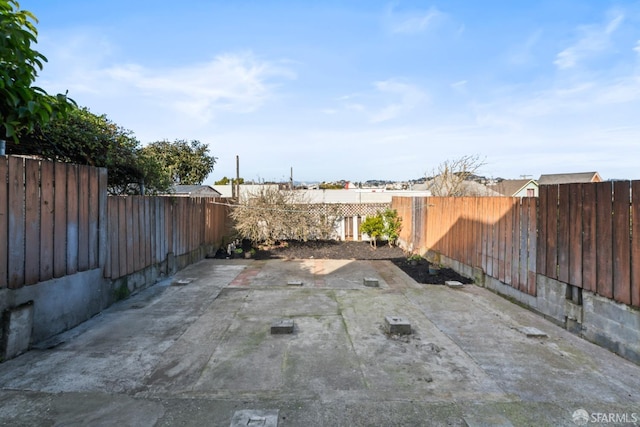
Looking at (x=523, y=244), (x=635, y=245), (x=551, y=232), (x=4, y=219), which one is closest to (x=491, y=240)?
(x=523, y=244)

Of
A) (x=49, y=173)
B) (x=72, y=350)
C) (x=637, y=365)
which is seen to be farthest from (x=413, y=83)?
(x=72, y=350)

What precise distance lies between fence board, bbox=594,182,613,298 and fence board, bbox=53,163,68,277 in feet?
20.0

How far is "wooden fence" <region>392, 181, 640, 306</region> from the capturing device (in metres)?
3.23

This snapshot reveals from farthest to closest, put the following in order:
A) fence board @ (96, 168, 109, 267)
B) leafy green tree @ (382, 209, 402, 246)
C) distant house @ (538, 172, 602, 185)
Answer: distant house @ (538, 172, 602, 185)
leafy green tree @ (382, 209, 402, 246)
fence board @ (96, 168, 109, 267)

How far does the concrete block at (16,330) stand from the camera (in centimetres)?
307

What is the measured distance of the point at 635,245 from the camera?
312 centimetres

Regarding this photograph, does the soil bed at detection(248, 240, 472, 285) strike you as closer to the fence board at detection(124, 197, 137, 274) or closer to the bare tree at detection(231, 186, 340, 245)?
the bare tree at detection(231, 186, 340, 245)

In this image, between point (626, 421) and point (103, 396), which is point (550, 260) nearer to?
Answer: point (626, 421)

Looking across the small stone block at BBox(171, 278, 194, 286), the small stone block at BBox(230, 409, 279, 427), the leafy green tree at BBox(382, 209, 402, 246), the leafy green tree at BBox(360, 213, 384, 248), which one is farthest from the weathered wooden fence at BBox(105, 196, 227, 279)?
the leafy green tree at BBox(382, 209, 402, 246)

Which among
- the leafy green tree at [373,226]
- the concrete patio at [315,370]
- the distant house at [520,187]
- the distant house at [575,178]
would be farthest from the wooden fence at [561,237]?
the distant house at [575,178]

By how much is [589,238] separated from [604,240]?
0.63 feet

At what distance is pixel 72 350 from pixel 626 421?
4747 mm

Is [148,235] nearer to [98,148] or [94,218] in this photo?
[94,218]

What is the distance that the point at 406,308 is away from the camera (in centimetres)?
492
